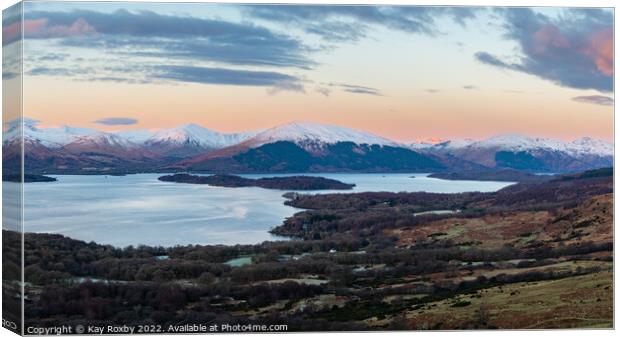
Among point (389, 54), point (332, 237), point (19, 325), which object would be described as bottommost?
point (19, 325)

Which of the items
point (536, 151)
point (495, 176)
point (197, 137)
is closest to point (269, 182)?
point (197, 137)

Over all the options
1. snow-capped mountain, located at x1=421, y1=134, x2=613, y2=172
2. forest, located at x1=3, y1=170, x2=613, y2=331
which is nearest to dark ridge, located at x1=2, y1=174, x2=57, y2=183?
forest, located at x1=3, y1=170, x2=613, y2=331

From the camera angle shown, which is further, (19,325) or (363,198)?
(363,198)

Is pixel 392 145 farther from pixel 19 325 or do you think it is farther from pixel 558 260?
pixel 19 325

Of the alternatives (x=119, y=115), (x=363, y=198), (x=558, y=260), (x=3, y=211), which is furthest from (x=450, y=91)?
(x=3, y=211)

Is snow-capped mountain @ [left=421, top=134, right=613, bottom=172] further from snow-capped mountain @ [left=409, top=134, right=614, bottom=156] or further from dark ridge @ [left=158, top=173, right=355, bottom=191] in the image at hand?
dark ridge @ [left=158, top=173, right=355, bottom=191]

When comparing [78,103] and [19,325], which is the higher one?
[78,103]

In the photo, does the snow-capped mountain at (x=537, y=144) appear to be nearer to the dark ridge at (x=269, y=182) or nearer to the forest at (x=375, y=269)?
the forest at (x=375, y=269)
